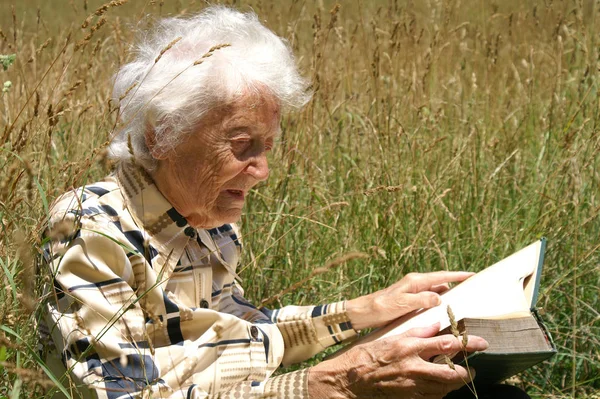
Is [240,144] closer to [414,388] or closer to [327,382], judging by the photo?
[327,382]

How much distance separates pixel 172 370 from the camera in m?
1.98

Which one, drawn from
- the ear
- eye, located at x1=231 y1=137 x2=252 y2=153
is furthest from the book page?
the ear

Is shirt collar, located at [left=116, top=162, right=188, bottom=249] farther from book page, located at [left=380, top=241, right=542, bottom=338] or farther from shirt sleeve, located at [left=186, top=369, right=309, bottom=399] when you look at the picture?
book page, located at [left=380, top=241, right=542, bottom=338]

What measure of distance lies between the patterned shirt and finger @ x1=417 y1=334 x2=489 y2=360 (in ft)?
1.04

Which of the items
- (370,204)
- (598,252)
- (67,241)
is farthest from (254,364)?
(598,252)

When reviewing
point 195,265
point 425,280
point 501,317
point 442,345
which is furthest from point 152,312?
point 425,280

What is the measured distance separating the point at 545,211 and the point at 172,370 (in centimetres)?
192

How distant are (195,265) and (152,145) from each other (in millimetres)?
364

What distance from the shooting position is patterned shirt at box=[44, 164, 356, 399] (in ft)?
5.83

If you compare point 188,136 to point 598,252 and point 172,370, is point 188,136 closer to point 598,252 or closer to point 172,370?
point 172,370

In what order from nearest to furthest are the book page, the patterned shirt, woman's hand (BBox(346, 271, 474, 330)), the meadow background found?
the patterned shirt → the book page → woman's hand (BBox(346, 271, 474, 330)) → the meadow background

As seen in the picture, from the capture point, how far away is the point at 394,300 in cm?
237

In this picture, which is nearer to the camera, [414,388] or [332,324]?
[414,388]

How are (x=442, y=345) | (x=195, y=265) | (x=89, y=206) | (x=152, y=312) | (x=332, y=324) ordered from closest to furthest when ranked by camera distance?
(x=152, y=312)
(x=442, y=345)
(x=89, y=206)
(x=195, y=265)
(x=332, y=324)
